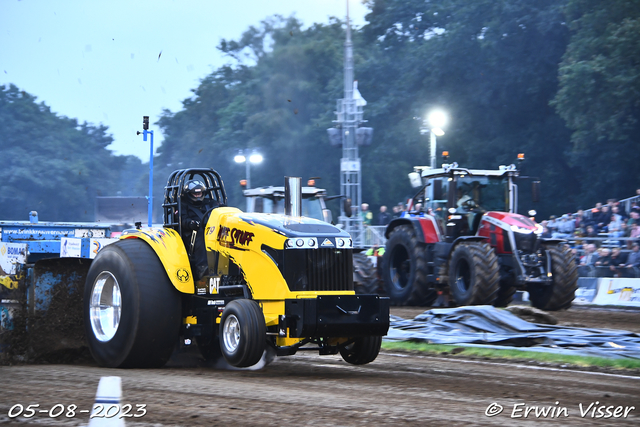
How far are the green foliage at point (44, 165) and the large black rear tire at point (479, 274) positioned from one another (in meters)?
54.4

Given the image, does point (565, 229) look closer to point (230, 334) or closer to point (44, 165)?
point (230, 334)

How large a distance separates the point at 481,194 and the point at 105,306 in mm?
9742

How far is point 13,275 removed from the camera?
909 cm

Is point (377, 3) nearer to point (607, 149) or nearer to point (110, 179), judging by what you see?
point (607, 149)

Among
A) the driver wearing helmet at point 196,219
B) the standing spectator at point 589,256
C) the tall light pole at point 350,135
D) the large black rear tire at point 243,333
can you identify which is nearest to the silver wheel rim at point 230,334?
the large black rear tire at point 243,333

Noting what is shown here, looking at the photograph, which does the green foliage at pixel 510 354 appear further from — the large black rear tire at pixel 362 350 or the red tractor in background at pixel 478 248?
the red tractor in background at pixel 478 248

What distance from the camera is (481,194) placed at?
16719 millimetres

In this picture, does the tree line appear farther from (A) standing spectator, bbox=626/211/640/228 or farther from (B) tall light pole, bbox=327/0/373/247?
(A) standing spectator, bbox=626/211/640/228

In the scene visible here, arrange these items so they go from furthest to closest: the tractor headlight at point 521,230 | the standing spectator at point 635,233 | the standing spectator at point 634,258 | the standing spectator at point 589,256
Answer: the standing spectator at point 589,256 → the standing spectator at point 635,233 → the standing spectator at point 634,258 → the tractor headlight at point 521,230


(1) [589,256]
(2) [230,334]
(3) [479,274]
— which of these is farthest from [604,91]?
(2) [230,334]

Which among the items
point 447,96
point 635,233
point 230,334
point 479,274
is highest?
point 447,96

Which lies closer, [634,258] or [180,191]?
[180,191]

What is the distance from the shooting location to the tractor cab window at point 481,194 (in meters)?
16.6

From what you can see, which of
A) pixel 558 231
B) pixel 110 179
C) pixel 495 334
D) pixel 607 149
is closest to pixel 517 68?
pixel 607 149
